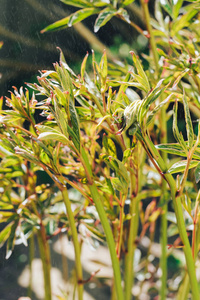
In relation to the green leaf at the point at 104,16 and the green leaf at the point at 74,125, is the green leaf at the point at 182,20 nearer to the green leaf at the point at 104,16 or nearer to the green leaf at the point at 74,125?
the green leaf at the point at 104,16

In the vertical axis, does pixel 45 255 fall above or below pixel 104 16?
below

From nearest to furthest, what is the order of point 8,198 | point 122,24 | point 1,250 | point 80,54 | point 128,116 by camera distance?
point 128,116
point 8,198
point 1,250
point 80,54
point 122,24

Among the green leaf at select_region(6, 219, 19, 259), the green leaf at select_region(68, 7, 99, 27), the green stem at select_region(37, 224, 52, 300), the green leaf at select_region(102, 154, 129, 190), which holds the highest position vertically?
the green leaf at select_region(68, 7, 99, 27)

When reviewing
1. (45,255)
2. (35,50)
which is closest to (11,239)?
(45,255)

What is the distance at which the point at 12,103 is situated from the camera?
0.48 meters

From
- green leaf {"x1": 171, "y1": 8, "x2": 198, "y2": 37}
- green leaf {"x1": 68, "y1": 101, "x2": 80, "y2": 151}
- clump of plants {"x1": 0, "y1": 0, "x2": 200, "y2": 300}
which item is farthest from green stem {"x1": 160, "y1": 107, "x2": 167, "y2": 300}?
green leaf {"x1": 68, "y1": 101, "x2": 80, "y2": 151}

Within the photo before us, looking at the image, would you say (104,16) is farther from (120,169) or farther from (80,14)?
(120,169)

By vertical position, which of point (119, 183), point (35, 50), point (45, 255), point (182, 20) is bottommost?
point (45, 255)

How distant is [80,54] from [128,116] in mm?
880

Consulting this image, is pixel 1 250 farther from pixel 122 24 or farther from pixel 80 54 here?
pixel 122 24

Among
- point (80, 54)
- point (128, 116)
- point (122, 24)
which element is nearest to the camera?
point (128, 116)

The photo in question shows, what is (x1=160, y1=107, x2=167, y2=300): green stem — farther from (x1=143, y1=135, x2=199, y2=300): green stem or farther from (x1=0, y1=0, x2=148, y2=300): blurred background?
(x1=0, y1=0, x2=148, y2=300): blurred background

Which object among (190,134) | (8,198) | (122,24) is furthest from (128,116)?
(122,24)

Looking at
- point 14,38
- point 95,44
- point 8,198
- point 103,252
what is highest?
point 14,38
